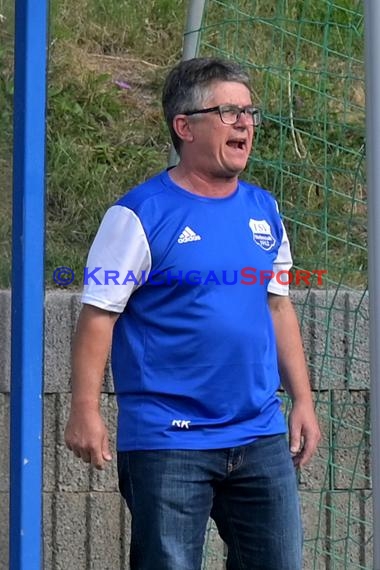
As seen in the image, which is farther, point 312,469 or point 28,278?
point 312,469

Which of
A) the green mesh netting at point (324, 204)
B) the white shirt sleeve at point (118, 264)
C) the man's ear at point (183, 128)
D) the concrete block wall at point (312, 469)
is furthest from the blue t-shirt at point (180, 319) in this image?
the green mesh netting at point (324, 204)

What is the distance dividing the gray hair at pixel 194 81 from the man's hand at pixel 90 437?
2.32ft

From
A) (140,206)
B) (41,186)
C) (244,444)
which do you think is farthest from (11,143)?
(244,444)

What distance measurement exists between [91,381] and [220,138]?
0.66 m

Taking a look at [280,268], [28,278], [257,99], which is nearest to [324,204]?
[257,99]

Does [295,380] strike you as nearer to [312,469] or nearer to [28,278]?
[28,278]

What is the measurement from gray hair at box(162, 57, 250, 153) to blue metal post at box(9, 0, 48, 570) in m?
0.51

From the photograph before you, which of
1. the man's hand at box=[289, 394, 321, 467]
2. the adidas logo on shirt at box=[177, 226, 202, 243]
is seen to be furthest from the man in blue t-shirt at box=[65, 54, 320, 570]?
the man's hand at box=[289, 394, 321, 467]

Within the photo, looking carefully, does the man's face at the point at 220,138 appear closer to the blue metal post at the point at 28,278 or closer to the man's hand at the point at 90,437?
the blue metal post at the point at 28,278

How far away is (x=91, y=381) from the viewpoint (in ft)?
10.4

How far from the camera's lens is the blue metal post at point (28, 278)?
2.89 m

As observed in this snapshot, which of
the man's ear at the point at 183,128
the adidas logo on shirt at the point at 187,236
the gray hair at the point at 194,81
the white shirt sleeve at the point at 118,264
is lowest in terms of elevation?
the white shirt sleeve at the point at 118,264

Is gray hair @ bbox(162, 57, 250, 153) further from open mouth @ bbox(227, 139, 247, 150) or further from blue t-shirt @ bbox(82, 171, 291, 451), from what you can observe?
blue t-shirt @ bbox(82, 171, 291, 451)

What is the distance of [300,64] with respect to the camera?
512 cm
